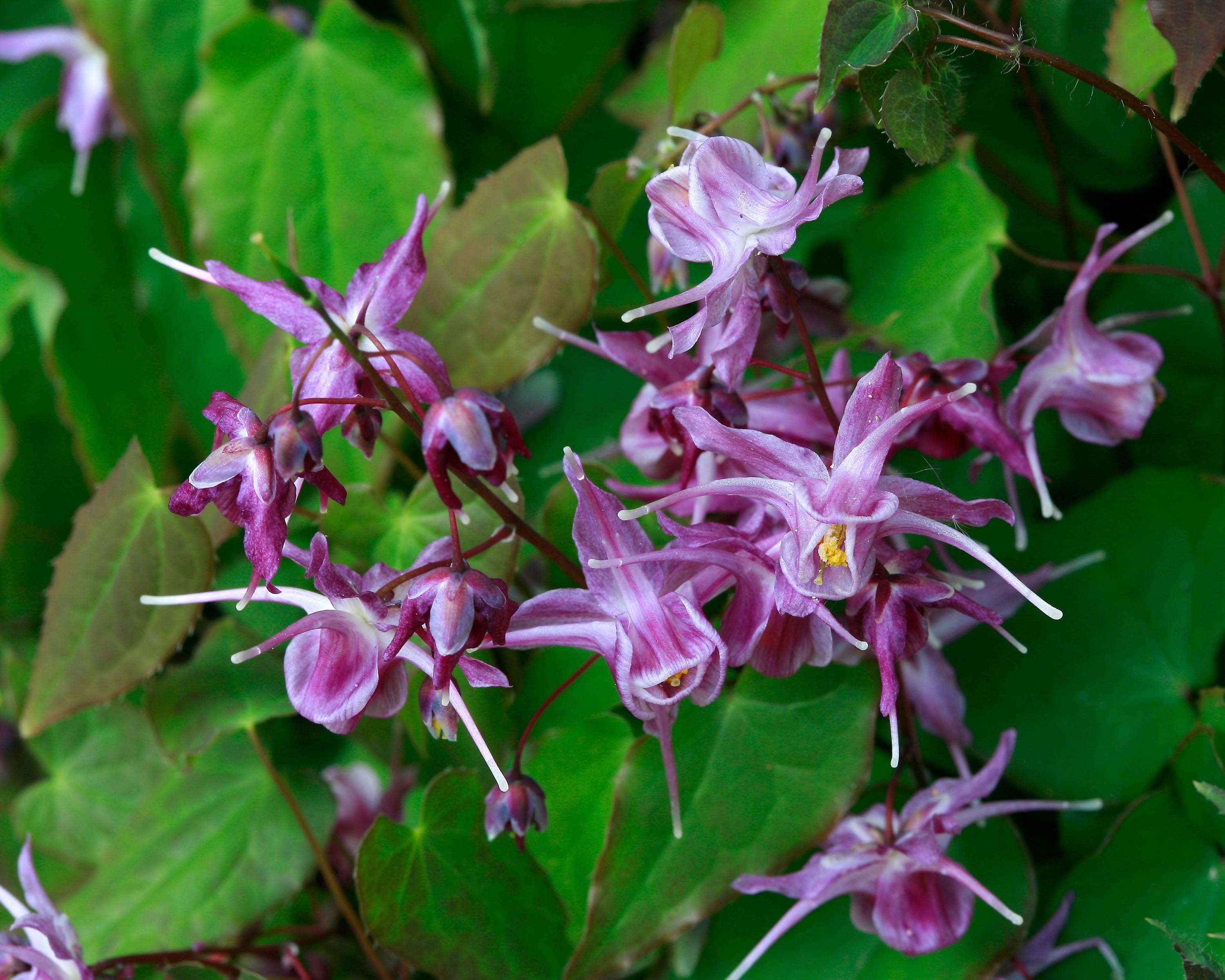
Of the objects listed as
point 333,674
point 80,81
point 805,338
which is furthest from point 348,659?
point 80,81

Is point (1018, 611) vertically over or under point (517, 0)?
under

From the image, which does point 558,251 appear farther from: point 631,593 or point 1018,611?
point 1018,611

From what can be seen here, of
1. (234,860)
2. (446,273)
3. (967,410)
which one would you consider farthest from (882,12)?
(234,860)

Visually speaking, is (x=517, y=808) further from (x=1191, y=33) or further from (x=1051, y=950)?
(x=1191, y=33)

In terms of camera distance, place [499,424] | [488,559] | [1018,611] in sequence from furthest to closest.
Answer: [1018,611] < [488,559] < [499,424]

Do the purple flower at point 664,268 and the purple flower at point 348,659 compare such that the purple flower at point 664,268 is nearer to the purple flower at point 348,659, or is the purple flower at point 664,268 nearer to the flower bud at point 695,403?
the flower bud at point 695,403

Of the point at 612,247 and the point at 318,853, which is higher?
the point at 612,247
